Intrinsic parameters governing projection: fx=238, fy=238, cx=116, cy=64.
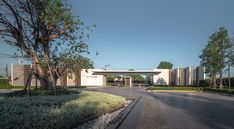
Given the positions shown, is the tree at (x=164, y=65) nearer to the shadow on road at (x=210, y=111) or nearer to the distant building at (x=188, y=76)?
the distant building at (x=188, y=76)

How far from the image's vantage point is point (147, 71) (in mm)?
63750

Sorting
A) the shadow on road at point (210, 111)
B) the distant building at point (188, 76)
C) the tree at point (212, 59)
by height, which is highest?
the tree at point (212, 59)

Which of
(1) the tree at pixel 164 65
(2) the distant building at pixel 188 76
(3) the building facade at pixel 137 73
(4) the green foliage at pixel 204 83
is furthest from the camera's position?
(1) the tree at pixel 164 65

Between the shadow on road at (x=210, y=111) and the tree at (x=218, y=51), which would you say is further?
the tree at (x=218, y=51)

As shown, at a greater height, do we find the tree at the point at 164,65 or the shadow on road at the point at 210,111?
the tree at the point at 164,65

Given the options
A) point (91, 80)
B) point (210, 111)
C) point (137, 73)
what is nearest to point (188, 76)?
point (137, 73)

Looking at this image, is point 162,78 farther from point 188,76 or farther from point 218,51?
point 218,51

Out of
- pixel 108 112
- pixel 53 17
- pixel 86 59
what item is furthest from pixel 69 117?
pixel 86 59

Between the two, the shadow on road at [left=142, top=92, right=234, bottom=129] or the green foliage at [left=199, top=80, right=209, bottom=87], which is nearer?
the shadow on road at [left=142, top=92, right=234, bottom=129]

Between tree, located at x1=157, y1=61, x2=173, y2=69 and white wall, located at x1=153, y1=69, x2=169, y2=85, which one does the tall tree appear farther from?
tree, located at x1=157, y1=61, x2=173, y2=69

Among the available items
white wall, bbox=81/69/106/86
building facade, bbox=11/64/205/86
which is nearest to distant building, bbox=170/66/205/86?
building facade, bbox=11/64/205/86

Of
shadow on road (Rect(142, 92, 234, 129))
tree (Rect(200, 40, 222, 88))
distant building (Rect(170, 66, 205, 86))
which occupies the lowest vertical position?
shadow on road (Rect(142, 92, 234, 129))

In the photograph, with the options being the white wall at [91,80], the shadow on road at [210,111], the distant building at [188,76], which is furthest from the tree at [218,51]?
the white wall at [91,80]

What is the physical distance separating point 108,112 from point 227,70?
3476 centimetres
